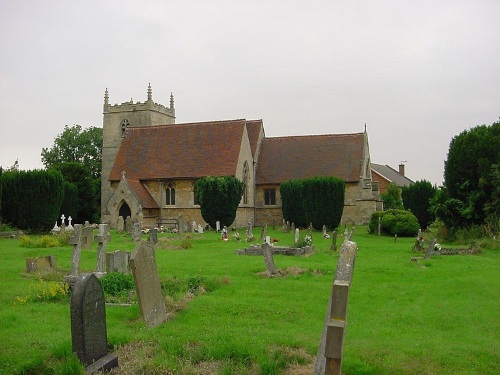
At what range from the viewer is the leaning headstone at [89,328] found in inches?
280

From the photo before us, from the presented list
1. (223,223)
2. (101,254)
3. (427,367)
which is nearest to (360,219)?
(223,223)

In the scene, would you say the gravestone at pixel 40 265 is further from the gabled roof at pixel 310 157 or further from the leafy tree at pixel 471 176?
the gabled roof at pixel 310 157

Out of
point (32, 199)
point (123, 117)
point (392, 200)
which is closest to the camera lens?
point (32, 199)

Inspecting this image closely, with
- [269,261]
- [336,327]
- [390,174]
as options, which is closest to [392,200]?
[390,174]

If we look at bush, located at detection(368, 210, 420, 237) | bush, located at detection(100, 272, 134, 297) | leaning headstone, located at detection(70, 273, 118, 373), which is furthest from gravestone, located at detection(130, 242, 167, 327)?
bush, located at detection(368, 210, 420, 237)

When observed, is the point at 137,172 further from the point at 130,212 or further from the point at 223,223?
the point at 223,223

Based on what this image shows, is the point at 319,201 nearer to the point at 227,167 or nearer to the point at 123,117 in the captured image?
the point at 227,167

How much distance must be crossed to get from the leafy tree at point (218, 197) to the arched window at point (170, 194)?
241 inches

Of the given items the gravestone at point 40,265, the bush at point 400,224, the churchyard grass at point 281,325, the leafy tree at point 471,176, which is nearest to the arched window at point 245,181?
the bush at point 400,224

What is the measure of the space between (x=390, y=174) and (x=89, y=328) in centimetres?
6743

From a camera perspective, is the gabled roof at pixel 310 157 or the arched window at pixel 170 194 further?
the arched window at pixel 170 194

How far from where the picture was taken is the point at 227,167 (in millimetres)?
41281

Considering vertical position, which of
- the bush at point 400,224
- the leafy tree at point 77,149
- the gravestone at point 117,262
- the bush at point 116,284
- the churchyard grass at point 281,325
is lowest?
the churchyard grass at point 281,325

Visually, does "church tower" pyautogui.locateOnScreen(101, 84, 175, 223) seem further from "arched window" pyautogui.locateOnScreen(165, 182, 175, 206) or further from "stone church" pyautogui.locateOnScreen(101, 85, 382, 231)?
"arched window" pyautogui.locateOnScreen(165, 182, 175, 206)
